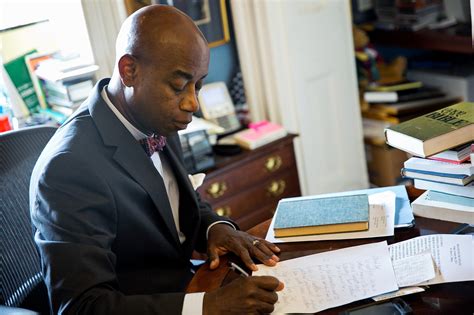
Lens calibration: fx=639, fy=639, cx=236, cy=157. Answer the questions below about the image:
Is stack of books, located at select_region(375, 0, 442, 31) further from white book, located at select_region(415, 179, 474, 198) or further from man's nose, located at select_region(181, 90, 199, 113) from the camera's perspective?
man's nose, located at select_region(181, 90, 199, 113)

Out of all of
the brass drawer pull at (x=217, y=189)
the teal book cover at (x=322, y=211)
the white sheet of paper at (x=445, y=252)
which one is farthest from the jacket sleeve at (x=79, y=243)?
the brass drawer pull at (x=217, y=189)

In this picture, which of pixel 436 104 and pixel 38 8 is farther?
pixel 436 104

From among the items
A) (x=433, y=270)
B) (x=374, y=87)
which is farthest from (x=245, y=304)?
(x=374, y=87)

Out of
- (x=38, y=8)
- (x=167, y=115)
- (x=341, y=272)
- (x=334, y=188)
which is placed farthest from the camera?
(x=334, y=188)

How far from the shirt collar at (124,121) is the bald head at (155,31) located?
0.43ft

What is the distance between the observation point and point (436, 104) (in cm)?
331

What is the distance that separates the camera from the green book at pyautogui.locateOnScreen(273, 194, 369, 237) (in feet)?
4.95

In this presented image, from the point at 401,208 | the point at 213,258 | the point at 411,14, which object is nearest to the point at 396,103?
the point at 411,14

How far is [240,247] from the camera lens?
4.96 ft

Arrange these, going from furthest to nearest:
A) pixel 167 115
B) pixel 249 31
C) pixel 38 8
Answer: pixel 249 31 → pixel 38 8 → pixel 167 115

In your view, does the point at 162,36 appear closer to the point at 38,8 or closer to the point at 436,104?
the point at 38,8

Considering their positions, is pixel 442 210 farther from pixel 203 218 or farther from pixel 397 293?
pixel 203 218

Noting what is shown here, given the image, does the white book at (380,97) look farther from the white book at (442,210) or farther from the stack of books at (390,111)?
the white book at (442,210)

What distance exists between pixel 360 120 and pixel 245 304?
84.2 inches
